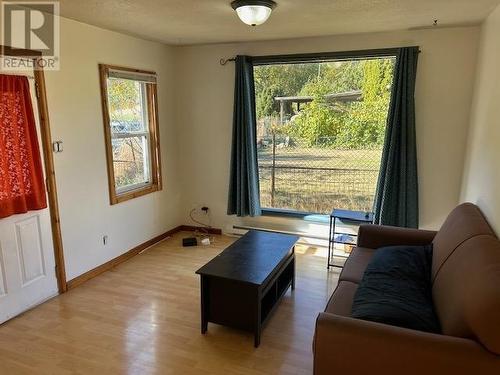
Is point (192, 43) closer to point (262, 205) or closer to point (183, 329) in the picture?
point (262, 205)

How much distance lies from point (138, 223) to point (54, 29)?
81.7 inches

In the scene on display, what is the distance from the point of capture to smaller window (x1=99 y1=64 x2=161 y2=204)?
360 centimetres

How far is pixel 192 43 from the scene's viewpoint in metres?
4.21

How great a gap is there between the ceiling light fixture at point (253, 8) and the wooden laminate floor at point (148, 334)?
87.3 inches

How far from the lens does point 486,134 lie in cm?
268

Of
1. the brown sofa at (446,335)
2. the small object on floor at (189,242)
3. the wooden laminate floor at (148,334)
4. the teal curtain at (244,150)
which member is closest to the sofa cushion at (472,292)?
the brown sofa at (446,335)

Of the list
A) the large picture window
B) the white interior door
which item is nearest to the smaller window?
the white interior door

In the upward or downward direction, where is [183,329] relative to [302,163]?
downward

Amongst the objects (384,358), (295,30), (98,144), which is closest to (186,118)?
(98,144)

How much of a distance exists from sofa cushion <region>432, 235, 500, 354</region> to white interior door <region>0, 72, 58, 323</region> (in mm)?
2887

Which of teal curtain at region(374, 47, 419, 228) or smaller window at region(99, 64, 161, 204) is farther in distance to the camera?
smaller window at region(99, 64, 161, 204)

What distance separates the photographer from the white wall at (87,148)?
10.0 ft

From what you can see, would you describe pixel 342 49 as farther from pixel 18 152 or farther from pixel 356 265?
pixel 18 152

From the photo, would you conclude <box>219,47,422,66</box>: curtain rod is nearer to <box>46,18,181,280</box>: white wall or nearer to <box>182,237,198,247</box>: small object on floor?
<box>46,18,181,280</box>: white wall
